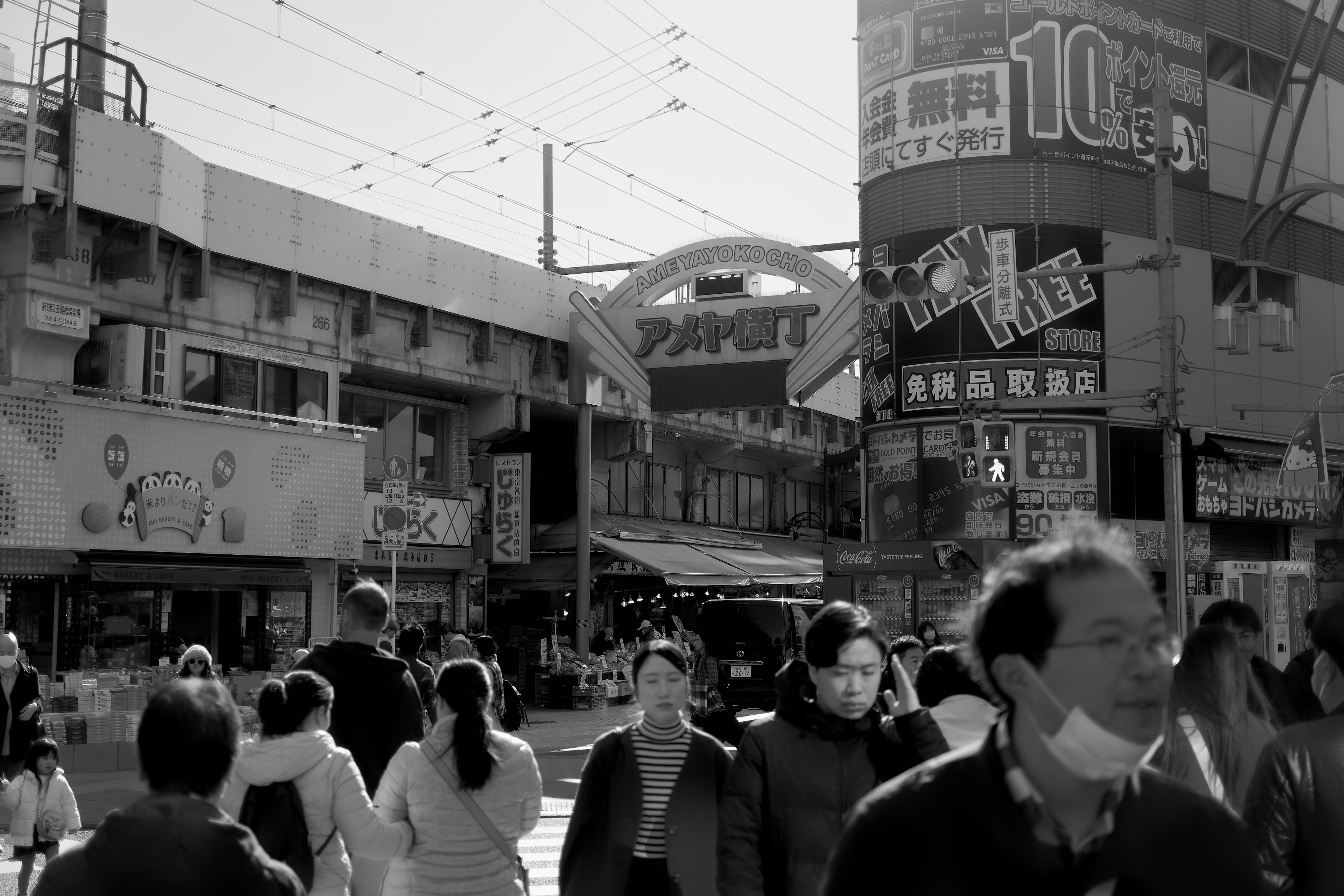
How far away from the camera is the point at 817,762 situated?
4824 mm

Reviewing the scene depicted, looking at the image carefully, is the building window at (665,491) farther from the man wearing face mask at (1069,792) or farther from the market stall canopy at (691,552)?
the man wearing face mask at (1069,792)

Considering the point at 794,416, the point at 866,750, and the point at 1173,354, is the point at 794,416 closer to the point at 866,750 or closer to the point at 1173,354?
the point at 1173,354

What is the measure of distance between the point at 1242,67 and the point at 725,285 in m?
12.4

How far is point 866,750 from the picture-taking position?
15.8 ft

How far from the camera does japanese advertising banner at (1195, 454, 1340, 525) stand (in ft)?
94.8

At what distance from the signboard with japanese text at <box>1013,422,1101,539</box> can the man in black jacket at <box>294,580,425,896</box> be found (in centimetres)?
2154

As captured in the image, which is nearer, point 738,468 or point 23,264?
point 23,264

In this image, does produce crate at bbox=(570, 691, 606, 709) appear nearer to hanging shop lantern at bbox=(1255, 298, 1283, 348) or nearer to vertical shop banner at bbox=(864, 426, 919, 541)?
vertical shop banner at bbox=(864, 426, 919, 541)

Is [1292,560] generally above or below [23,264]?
below

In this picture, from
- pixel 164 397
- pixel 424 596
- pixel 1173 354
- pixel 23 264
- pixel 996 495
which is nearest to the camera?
pixel 1173 354

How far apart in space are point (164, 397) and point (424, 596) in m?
9.38

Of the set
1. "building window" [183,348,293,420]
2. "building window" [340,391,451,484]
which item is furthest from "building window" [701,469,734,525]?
"building window" [183,348,293,420]

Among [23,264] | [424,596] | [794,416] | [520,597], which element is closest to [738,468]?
[794,416]

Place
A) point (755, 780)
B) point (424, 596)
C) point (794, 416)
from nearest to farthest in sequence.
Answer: point (755, 780) → point (424, 596) → point (794, 416)
